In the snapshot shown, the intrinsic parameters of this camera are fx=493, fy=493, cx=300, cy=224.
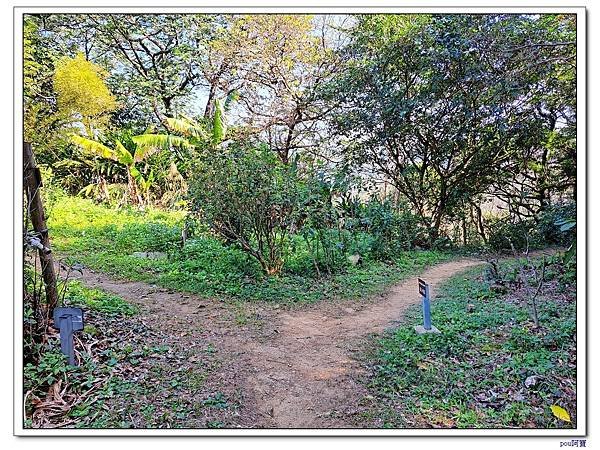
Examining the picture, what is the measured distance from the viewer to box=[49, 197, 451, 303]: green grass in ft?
8.79

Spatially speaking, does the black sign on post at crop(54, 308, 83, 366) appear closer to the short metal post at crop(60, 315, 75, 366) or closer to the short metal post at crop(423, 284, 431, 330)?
the short metal post at crop(60, 315, 75, 366)

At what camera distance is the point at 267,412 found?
2215 mm

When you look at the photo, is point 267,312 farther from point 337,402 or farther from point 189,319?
point 337,402

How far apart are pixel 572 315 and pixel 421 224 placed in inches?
43.2

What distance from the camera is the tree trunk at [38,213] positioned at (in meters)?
→ 2.33

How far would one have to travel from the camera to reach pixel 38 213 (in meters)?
2.35

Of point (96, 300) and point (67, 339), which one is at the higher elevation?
point (96, 300)

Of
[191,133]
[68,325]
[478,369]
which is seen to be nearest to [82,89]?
[191,133]

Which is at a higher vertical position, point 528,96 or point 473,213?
point 528,96

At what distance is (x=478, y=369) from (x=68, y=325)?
191 cm

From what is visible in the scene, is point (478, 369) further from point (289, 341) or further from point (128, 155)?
point (128, 155)

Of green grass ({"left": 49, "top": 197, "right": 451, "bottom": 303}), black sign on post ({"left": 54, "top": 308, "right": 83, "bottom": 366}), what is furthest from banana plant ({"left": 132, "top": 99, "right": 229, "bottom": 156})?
black sign on post ({"left": 54, "top": 308, "right": 83, "bottom": 366})

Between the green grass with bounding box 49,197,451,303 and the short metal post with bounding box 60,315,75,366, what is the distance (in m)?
0.48
